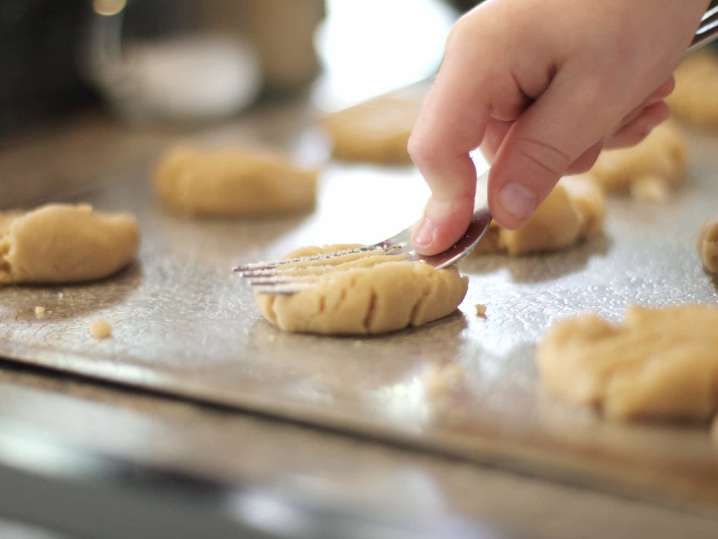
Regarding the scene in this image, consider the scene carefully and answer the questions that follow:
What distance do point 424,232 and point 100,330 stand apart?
16.3 inches

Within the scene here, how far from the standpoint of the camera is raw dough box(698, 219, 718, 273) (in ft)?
4.37

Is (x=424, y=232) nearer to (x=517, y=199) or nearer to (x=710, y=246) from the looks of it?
(x=517, y=199)

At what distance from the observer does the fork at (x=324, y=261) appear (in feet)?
3.80

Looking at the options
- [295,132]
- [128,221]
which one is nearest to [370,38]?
[295,132]

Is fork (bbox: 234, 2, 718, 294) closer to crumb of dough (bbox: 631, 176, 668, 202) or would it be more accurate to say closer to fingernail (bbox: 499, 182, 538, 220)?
fingernail (bbox: 499, 182, 538, 220)

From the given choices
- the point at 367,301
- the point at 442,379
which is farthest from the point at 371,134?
the point at 442,379

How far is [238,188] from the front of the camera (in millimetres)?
1765

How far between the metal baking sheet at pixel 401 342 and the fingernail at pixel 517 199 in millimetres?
154

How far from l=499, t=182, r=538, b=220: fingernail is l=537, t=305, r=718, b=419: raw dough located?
0.15 metres

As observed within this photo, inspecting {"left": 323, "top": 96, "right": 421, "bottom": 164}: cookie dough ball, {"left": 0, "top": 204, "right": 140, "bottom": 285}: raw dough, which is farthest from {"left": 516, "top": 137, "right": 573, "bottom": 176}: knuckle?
{"left": 323, "top": 96, "right": 421, "bottom": 164}: cookie dough ball

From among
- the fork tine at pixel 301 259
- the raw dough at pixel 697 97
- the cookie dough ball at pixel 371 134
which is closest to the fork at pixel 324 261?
the fork tine at pixel 301 259

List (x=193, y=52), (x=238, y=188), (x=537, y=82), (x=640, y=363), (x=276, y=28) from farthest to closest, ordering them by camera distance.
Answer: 1. (x=276, y=28)
2. (x=193, y=52)
3. (x=238, y=188)
4. (x=537, y=82)
5. (x=640, y=363)

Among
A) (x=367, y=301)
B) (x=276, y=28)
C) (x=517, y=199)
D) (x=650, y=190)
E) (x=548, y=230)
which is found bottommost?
(x=276, y=28)

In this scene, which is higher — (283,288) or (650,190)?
(283,288)
